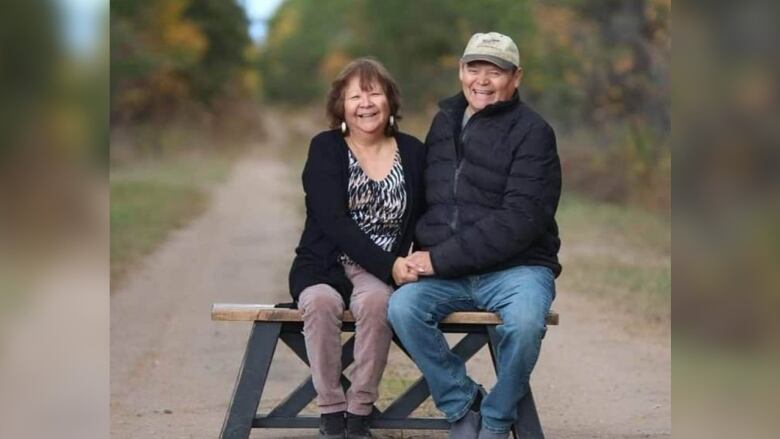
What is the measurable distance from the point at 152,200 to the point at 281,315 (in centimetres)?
1482

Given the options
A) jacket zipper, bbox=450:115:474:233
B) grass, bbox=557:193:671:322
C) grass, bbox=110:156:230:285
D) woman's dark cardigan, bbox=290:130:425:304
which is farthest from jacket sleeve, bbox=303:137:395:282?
grass, bbox=110:156:230:285

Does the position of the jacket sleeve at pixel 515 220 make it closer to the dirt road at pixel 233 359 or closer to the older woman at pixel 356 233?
the older woman at pixel 356 233

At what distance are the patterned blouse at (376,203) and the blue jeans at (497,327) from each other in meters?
0.27

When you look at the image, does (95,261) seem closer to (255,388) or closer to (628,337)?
(255,388)

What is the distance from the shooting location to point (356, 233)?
4.95m

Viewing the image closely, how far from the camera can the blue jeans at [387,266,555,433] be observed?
4773 millimetres

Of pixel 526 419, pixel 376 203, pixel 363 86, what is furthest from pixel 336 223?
pixel 526 419

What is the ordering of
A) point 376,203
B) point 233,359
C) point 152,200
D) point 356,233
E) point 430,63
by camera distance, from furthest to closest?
point 430,63
point 152,200
point 233,359
point 376,203
point 356,233

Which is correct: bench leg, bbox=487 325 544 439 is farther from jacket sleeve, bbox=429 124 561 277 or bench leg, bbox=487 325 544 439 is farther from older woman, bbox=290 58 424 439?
older woman, bbox=290 58 424 439

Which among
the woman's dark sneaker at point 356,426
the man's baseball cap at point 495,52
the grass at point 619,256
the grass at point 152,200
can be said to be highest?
the man's baseball cap at point 495,52

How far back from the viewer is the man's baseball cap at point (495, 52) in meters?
4.96

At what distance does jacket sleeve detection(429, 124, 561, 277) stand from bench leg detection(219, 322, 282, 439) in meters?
0.71

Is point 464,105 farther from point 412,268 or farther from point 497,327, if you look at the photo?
point 497,327

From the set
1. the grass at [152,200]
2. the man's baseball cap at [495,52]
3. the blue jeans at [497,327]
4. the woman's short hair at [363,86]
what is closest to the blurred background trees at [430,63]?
the grass at [152,200]
